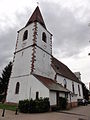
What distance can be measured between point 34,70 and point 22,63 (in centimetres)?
293

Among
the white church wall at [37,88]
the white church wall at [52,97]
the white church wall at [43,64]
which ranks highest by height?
the white church wall at [43,64]

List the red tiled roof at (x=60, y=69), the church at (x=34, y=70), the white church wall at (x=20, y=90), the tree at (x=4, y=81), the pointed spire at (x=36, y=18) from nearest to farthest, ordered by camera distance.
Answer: the church at (x=34, y=70)
the white church wall at (x=20, y=90)
the pointed spire at (x=36, y=18)
the red tiled roof at (x=60, y=69)
the tree at (x=4, y=81)

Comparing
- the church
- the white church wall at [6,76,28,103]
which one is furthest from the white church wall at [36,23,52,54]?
the white church wall at [6,76,28,103]

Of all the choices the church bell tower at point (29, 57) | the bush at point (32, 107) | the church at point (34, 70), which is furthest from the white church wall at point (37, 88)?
the bush at point (32, 107)

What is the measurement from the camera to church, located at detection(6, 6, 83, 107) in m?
17.6

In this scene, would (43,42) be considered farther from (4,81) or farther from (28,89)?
(4,81)

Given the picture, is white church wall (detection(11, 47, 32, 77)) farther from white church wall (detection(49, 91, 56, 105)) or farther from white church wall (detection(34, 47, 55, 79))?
white church wall (detection(49, 91, 56, 105))

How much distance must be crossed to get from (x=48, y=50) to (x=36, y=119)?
51.4ft

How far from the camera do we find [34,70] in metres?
19.2

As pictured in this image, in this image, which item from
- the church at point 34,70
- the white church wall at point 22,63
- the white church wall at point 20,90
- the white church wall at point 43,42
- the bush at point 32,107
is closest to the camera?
the bush at point 32,107

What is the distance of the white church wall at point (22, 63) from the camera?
65.3 ft

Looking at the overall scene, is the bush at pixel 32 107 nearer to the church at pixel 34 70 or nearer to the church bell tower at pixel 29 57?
the church at pixel 34 70

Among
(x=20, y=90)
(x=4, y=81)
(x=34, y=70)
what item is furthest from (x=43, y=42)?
(x=4, y=81)

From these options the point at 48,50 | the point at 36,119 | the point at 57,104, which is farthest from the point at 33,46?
Result: the point at 36,119
